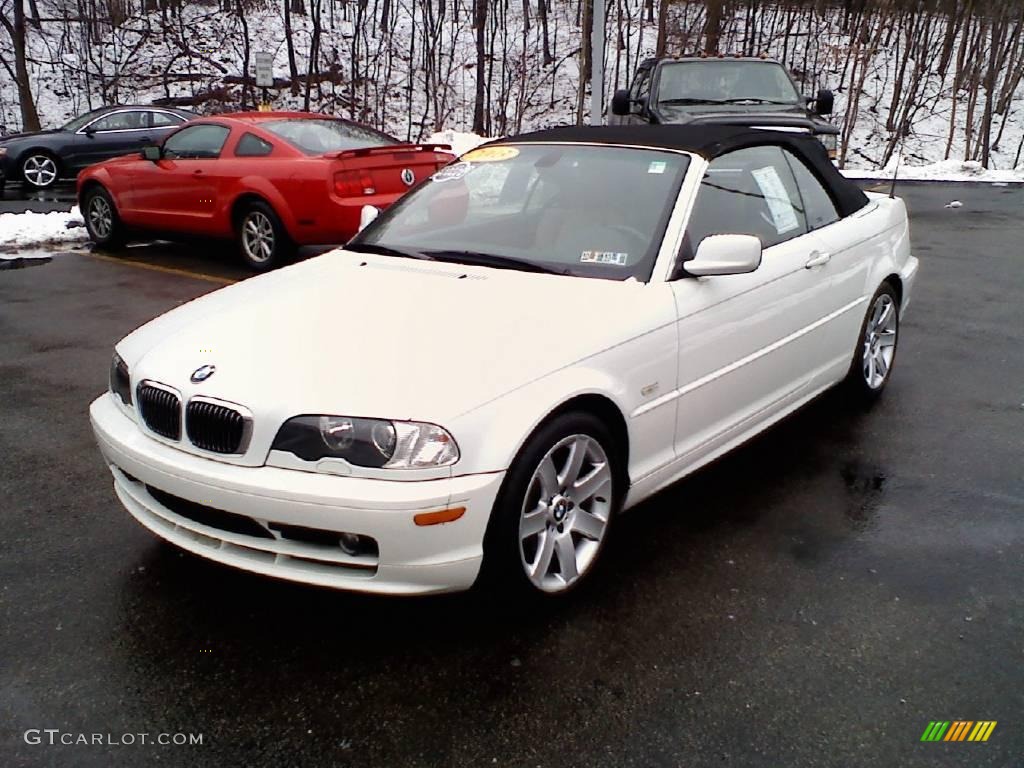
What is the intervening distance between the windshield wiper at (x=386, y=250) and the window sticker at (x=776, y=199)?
1.57m

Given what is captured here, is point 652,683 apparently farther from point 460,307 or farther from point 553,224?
point 553,224

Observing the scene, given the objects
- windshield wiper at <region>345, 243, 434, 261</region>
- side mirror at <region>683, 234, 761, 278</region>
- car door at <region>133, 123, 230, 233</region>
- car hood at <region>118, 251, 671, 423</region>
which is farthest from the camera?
car door at <region>133, 123, 230, 233</region>

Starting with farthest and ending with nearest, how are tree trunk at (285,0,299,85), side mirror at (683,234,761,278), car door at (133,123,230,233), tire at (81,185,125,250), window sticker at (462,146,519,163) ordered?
tree trunk at (285,0,299,85)
tire at (81,185,125,250)
car door at (133,123,230,233)
window sticker at (462,146,519,163)
side mirror at (683,234,761,278)

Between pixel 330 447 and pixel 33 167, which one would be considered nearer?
pixel 330 447

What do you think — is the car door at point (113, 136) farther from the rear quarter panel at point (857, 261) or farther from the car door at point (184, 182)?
the rear quarter panel at point (857, 261)

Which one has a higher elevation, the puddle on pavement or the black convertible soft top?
the black convertible soft top

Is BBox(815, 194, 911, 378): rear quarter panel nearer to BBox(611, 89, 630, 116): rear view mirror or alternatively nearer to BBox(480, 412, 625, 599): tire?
BBox(480, 412, 625, 599): tire

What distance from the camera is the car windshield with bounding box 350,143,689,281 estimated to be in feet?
11.9

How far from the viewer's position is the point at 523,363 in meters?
2.90

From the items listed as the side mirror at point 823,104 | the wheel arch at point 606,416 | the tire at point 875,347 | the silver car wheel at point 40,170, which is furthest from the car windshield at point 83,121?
the wheel arch at point 606,416

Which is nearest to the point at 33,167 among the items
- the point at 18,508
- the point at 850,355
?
the point at 18,508

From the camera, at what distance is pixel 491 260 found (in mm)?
3721

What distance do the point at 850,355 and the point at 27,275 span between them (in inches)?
294

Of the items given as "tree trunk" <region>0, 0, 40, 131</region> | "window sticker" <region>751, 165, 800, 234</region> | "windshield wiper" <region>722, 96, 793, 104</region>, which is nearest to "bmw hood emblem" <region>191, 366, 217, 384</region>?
"window sticker" <region>751, 165, 800, 234</region>
